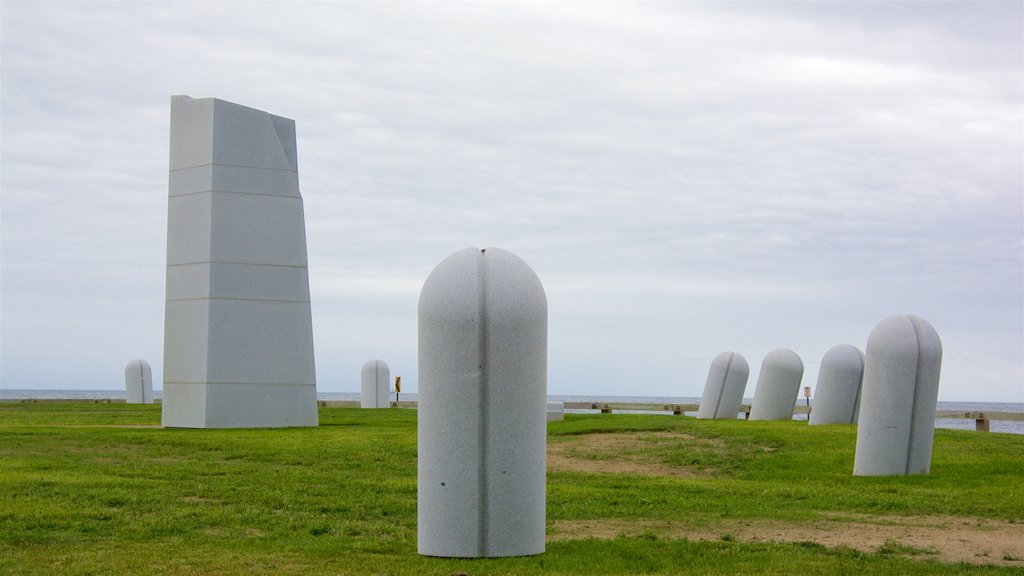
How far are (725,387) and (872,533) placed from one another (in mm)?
20993

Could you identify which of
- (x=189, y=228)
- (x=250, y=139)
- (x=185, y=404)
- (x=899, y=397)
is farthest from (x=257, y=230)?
(x=899, y=397)

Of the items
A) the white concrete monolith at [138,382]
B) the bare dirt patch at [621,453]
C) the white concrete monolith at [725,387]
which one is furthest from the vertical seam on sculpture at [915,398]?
the white concrete monolith at [138,382]

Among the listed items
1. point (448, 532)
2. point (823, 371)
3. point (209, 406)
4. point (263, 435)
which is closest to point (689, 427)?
point (823, 371)

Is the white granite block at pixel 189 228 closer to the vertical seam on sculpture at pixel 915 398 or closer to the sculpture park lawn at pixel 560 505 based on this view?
the sculpture park lawn at pixel 560 505

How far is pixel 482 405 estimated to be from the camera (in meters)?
9.56

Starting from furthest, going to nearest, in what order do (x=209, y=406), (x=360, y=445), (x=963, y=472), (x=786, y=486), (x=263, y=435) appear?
1. (x=209, y=406)
2. (x=263, y=435)
3. (x=360, y=445)
4. (x=963, y=472)
5. (x=786, y=486)

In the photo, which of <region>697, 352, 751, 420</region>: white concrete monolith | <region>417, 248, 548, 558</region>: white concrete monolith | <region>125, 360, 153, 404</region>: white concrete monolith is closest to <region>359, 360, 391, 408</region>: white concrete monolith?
<region>125, 360, 153, 404</region>: white concrete monolith

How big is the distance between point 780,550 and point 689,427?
13.2m

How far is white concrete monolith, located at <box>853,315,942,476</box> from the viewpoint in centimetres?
1647

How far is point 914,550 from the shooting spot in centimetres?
1062

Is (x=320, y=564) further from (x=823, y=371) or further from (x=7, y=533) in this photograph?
(x=823, y=371)

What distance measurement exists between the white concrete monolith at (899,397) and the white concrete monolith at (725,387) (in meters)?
15.6

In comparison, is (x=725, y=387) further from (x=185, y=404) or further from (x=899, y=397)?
(x=899, y=397)

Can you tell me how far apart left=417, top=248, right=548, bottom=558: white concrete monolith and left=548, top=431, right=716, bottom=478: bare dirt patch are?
8294 millimetres
